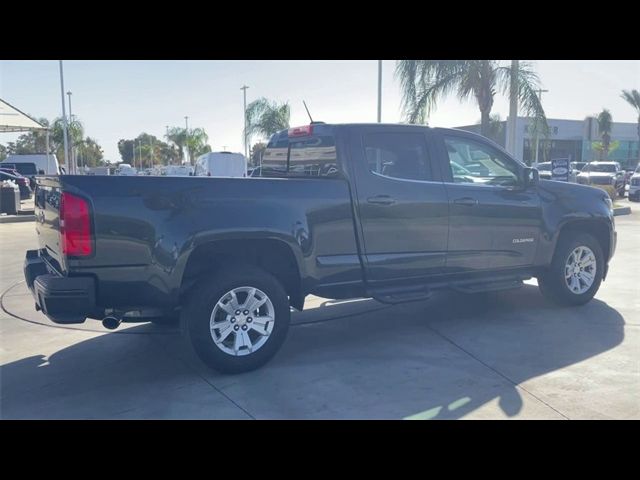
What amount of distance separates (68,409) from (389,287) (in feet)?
9.55

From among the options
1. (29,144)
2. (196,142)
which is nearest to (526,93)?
(196,142)

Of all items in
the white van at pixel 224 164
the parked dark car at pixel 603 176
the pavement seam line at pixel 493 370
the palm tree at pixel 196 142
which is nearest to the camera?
the pavement seam line at pixel 493 370

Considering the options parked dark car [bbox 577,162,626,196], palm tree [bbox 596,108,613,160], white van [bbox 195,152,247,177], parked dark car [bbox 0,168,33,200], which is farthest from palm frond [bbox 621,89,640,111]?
parked dark car [bbox 0,168,33,200]

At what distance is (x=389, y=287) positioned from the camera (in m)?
5.39

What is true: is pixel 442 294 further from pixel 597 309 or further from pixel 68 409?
pixel 68 409

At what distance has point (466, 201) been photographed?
5758 millimetres

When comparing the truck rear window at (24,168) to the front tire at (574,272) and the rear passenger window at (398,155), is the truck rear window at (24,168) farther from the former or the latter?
the front tire at (574,272)

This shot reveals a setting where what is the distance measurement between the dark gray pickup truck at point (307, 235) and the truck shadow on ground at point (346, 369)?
42 centimetres

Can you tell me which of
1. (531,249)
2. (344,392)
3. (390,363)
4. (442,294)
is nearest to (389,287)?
(390,363)

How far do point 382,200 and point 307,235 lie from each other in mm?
854

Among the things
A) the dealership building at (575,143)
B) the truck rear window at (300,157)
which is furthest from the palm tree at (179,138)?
the truck rear window at (300,157)

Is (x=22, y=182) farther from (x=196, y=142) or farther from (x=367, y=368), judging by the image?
(x=196, y=142)

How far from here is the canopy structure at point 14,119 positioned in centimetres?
2317

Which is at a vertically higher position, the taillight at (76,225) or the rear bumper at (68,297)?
the taillight at (76,225)
